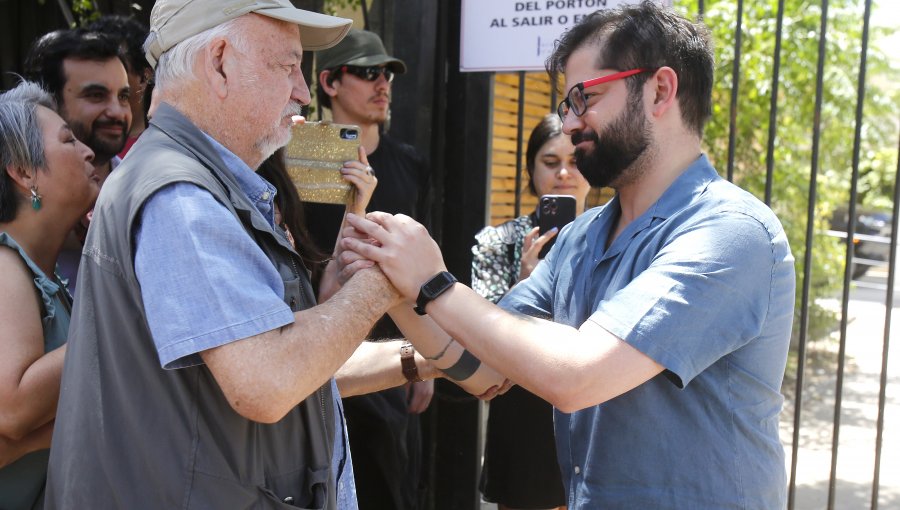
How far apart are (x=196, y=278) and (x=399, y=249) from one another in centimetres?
60

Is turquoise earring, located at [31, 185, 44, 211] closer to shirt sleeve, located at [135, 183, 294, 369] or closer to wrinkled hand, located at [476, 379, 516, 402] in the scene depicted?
shirt sleeve, located at [135, 183, 294, 369]

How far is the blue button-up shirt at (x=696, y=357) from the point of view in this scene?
167 cm

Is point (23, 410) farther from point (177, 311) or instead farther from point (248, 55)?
point (248, 55)

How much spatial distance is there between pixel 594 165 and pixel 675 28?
0.39 meters

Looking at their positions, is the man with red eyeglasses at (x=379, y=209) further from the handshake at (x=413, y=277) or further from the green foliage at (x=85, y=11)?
the green foliage at (x=85, y=11)

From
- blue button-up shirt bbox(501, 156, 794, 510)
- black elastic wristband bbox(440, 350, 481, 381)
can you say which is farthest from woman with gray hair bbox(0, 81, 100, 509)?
blue button-up shirt bbox(501, 156, 794, 510)

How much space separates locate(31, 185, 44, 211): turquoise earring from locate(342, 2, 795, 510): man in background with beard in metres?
0.87

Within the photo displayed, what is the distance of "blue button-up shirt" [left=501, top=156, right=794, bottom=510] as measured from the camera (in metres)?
1.67

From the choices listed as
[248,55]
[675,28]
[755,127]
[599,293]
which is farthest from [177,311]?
[755,127]

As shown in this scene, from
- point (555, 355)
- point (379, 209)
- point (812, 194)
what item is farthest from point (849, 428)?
point (555, 355)

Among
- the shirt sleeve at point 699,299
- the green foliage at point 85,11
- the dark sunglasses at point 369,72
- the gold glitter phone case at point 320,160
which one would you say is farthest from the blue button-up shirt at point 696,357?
the green foliage at point 85,11

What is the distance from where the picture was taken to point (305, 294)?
177cm

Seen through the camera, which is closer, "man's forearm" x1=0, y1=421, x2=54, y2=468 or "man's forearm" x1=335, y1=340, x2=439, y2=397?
"man's forearm" x1=0, y1=421, x2=54, y2=468

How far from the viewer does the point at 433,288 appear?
→ 1887 millimetres
